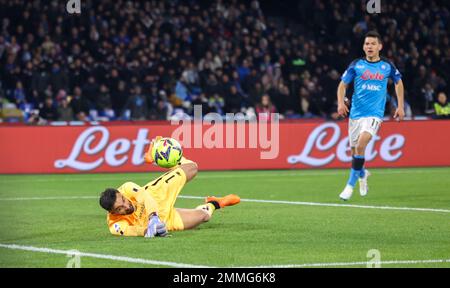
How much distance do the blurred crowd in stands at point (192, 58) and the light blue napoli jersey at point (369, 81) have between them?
9169 millimetres

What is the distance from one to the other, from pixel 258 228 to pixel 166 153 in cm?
151

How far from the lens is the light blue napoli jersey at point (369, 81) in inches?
616

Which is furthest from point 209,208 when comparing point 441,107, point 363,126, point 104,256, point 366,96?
point 441,107

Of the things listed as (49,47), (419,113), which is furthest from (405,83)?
(49,47)

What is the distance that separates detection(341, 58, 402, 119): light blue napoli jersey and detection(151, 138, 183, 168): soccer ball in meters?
4.53

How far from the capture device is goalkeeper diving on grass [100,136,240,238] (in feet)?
36.0

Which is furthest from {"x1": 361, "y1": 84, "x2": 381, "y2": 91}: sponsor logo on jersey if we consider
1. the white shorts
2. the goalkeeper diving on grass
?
the goalkeeper diving on grass
